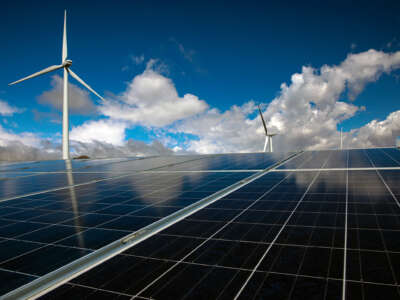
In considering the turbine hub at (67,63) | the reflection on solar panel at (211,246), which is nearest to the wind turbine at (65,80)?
the turbine hub at (67,63)

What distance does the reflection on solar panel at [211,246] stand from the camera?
643 cm

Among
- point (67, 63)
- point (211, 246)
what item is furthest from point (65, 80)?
point (211, 246)

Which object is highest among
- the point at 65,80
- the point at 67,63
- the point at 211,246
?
the point at 67,63

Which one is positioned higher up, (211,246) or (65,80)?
(65,80)

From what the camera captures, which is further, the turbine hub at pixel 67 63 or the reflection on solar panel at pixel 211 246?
the turbine hub at pixel 67 63

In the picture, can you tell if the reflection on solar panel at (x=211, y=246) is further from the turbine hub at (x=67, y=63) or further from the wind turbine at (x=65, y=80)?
the turbine hub at (x=67, y=63)

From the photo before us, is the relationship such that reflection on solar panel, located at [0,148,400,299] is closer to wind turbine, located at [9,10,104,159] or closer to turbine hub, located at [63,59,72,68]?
wind turbine, located at [9,10,104,159]

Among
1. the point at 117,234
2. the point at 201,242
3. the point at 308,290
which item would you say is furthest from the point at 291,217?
the point at 117,234

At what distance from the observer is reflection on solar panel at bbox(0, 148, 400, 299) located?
6430mm

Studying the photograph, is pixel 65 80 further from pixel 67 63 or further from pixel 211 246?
pixel 211 246

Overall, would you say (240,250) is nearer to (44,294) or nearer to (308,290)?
(308,290)

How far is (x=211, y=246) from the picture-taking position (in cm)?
879

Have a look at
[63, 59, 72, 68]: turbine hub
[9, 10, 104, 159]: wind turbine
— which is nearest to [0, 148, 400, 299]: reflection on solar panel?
[9, 10, 104, 159]: wind turbine

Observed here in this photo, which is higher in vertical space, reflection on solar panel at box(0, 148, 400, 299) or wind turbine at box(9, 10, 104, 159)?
wind turbine at box(9, 10, 104, 159)
